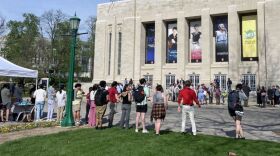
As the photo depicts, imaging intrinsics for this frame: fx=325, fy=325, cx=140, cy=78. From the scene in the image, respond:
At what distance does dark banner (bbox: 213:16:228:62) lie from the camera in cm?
3903

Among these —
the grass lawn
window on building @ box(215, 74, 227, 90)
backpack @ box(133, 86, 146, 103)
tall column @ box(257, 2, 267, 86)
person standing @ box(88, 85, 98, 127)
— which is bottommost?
the grass lawn

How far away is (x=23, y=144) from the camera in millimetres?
9547

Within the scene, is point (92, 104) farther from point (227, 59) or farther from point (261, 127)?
point (227, 59)

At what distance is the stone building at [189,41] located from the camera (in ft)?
118

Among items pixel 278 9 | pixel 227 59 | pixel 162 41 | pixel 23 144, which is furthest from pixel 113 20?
pixel 23 144

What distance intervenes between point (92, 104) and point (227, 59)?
28.5 m

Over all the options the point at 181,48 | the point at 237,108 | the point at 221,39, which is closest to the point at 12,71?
A: the point at 237,108

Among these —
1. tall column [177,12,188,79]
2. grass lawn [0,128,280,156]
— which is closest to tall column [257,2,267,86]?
→ tall column [177,12,188,79]

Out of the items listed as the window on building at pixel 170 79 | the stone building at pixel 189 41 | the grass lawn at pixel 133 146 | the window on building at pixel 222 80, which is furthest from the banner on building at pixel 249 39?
the grass lawn at pixel 133 146

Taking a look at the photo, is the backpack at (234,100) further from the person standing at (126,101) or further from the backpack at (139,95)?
the person standing at (126,101)

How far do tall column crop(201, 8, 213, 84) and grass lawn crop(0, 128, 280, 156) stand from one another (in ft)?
95.8

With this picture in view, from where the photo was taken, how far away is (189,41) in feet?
137

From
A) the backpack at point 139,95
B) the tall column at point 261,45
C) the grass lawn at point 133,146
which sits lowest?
the grass lawn at point 133,146

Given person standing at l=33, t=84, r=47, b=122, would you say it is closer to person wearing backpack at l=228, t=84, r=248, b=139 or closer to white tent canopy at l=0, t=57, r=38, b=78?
white tent canopy at l=0, t=57, r=38, b=78
